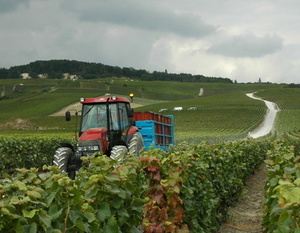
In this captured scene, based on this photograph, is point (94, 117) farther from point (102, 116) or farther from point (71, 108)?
point (71, 108)

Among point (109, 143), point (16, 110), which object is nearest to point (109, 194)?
point (109, 143)

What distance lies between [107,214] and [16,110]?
86544 mm

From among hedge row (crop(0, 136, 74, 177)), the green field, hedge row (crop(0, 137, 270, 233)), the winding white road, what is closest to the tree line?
the green field

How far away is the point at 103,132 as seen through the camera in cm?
1313

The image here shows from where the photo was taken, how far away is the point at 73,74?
6531 inches

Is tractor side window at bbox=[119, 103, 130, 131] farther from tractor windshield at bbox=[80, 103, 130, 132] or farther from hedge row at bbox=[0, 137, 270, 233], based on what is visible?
hedge row at bbox=[0, 137, 270, 233]

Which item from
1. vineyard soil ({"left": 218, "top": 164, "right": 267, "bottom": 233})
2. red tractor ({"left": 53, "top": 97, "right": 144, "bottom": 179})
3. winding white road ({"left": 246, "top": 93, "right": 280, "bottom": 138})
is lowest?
winding white road ({"left": 246, "top": 93, "right": 280, "bottom": 138})

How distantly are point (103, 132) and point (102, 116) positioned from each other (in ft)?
2.52

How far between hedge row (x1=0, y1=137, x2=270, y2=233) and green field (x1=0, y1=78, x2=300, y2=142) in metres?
35.2

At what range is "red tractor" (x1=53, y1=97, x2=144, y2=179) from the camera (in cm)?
1276

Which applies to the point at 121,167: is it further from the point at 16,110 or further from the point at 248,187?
the point at 16,110

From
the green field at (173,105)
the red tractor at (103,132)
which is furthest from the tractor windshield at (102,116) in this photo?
the green field at (173,105)

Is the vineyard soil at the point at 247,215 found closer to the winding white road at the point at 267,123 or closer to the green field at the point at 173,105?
the green field at the point at 173,105

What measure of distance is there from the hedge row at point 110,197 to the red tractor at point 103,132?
5.12 meters
